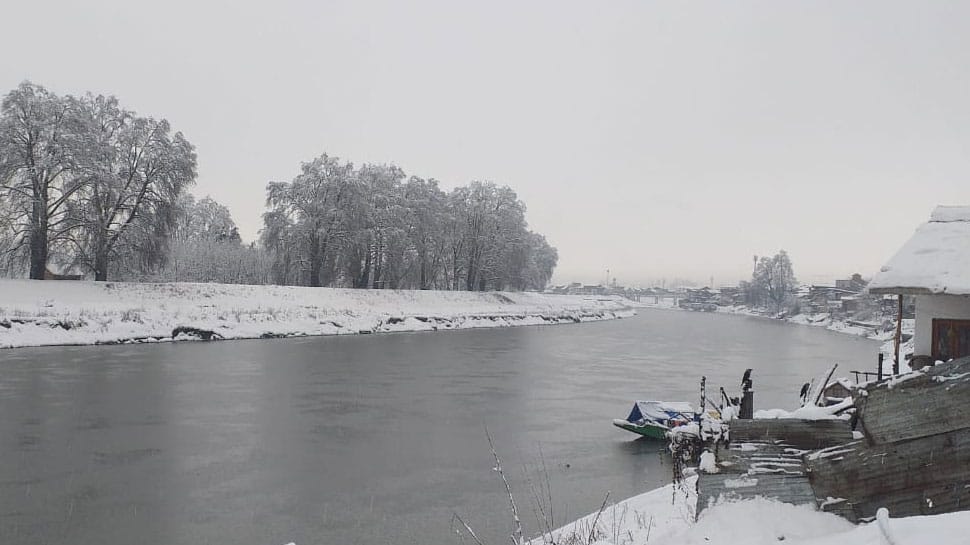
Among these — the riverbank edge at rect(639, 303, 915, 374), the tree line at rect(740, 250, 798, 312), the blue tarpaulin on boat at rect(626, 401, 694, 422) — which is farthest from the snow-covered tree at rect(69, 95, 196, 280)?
the tree line at rect(740, 250, 798, 312)

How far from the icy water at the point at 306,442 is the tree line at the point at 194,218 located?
1154 cm

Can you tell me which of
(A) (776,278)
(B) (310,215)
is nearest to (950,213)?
(B) (310,215)

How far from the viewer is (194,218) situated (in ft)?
245

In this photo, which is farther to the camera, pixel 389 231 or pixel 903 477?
pixel 389 231

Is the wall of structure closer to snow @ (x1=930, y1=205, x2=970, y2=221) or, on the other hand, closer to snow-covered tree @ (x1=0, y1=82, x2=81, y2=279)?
snow @ (x1=930, y1=205, x2=970, y2=221)

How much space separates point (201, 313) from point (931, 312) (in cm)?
3447

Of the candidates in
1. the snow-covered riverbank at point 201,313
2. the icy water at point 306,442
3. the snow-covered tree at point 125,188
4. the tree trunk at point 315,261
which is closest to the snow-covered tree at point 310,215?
the tree trunk at point 315,261

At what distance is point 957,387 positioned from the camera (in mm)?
4895

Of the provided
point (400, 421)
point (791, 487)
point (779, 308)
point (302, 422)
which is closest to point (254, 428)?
point (302, 422)

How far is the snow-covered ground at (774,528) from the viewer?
131 inches

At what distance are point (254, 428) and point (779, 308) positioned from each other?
4190 inches

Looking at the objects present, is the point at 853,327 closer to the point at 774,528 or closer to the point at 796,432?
the point at 796,432

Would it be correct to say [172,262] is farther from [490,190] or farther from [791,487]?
[791,487]

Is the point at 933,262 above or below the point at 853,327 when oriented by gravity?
above
